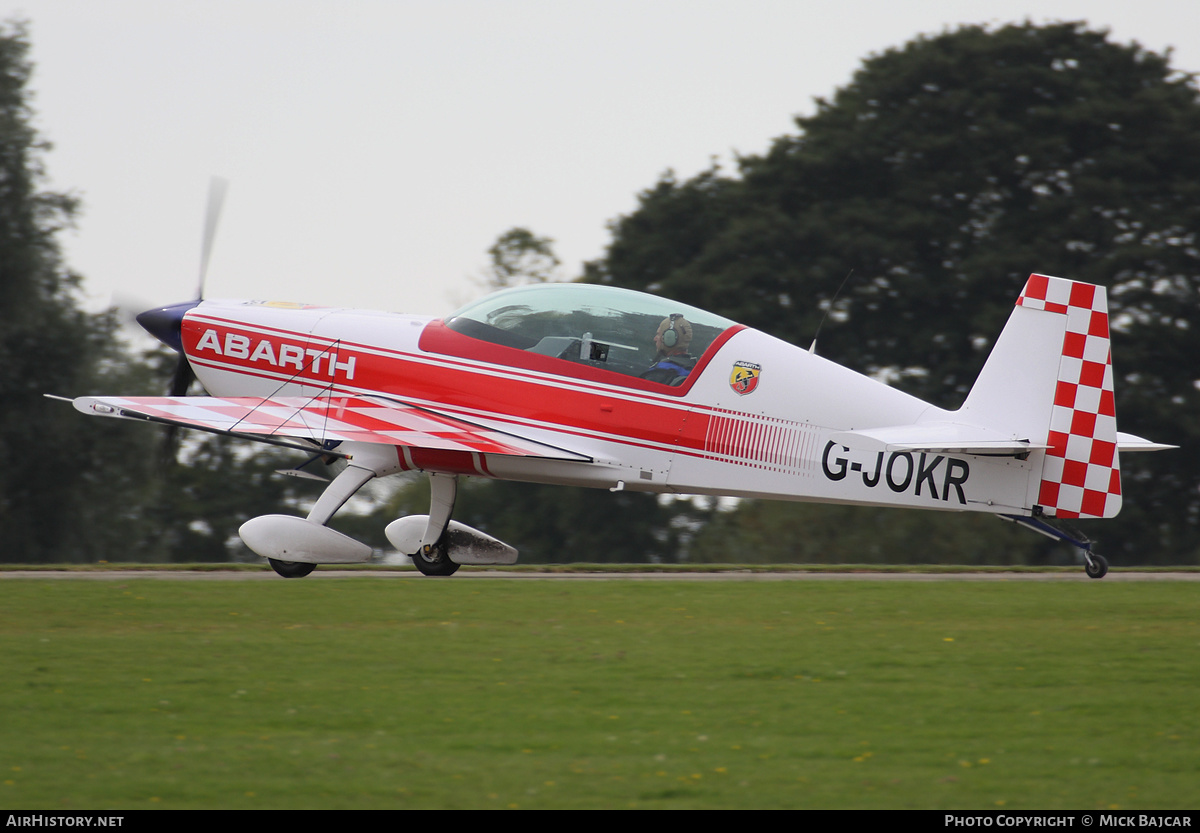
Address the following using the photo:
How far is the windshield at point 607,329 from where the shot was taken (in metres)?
12.6

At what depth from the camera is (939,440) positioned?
11547 millimetres

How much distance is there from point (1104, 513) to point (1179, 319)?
54.0 feet

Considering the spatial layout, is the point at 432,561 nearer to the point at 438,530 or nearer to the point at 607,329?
the point at 438,530

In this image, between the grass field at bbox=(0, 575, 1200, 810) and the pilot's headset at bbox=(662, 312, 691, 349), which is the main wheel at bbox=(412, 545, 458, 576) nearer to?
the grass field at bbox=(0, 575, 1200, 810)

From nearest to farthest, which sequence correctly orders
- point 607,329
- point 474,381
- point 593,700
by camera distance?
point 593,700, point 607,329, point 474,381

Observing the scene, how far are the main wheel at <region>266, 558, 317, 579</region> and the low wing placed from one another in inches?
45.6

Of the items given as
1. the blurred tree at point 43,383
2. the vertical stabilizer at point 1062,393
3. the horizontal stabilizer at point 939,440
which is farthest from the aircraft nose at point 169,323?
the blurred tree at point 43,383

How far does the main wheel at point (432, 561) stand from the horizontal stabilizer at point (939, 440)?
447 cm

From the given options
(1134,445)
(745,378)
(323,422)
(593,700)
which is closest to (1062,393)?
(1134,445)

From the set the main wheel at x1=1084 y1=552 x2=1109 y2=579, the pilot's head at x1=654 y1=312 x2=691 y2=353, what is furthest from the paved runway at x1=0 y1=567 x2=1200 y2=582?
the pilot's head at x1=654 y1=312 x2=691 y2=353

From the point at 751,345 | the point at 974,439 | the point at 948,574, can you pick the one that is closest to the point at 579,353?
the point at 751,345

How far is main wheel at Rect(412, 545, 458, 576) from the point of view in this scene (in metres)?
13.9

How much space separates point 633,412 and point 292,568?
12.3 feet

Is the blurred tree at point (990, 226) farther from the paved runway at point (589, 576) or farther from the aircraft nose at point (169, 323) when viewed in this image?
the aircraft nose at point (169, 323)
